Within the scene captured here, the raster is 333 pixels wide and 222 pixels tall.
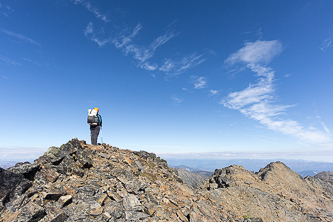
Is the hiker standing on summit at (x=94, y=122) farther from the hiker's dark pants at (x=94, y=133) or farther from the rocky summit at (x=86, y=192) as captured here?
the rocky summit at (x=86, y=192)

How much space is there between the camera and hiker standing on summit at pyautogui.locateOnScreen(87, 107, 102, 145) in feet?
58.7

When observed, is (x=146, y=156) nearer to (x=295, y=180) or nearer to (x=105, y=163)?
(x=105, y=163)

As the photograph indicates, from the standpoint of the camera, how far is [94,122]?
1794 centimetres

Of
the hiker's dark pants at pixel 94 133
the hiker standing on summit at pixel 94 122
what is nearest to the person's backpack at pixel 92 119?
the hiker standing on summit at pixel 94 122

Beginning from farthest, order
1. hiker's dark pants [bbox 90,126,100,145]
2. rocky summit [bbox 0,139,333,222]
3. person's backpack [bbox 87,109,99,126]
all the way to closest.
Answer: hiker's dark pants [bbox 90,126,100,145] < person's backpack [bbox 87,109,99,126] < rocky summit [bbox 0,139,333,222]

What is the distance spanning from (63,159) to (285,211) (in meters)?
29.5

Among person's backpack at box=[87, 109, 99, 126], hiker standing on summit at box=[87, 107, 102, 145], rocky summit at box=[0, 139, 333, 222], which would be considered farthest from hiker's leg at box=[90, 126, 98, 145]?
rocky summit at box=[0, 139, 333, 222]

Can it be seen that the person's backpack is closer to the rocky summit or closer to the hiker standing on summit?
the hiker standing on summit

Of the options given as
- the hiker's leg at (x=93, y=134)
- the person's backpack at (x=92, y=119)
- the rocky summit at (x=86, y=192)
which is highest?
the person's backpack at (x=92, y=119)

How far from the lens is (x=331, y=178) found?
432 feet

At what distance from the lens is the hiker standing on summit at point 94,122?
17.9 m

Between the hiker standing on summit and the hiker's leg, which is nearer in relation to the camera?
the hiker standing on summit

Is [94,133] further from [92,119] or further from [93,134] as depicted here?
[92,119]

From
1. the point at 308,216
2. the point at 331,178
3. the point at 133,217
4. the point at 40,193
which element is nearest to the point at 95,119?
the point at 40,193
